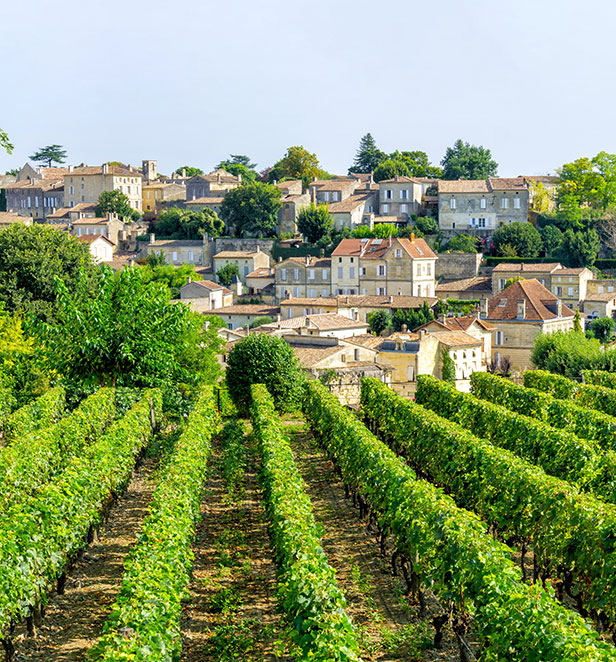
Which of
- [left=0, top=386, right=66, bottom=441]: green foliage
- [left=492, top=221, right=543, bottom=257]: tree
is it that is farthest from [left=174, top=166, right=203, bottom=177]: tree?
[left=0, top=386, right=66, bottom=441]: green foliage

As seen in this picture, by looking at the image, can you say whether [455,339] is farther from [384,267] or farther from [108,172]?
[108,172]

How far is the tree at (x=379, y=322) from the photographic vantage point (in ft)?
189

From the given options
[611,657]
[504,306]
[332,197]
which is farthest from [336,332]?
[611,657]

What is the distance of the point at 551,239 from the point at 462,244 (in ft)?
22.0

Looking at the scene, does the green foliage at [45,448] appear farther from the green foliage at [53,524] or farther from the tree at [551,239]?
the tree at [551,239]

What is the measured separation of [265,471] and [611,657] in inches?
316

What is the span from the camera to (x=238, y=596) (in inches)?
490

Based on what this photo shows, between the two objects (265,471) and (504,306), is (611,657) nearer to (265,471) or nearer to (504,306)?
(265,471)

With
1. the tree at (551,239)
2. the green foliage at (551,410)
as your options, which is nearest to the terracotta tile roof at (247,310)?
the tree at (551,239)

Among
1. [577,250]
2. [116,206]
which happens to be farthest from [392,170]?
[116,206]

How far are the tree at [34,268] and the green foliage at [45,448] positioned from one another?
432 inches

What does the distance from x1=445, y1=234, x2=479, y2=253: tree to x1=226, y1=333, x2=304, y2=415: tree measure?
142 feet

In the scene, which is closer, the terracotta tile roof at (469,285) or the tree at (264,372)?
the tree at (264,372)

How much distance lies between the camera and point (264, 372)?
93.8 feet
